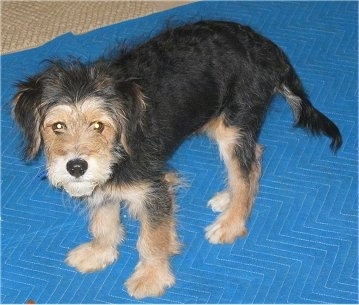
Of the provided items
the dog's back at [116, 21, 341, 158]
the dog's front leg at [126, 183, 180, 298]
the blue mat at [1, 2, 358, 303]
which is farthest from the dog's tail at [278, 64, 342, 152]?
the dog's front leg at [126, 183, 180, 298]

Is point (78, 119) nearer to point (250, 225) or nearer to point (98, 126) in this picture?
point (98, 126)

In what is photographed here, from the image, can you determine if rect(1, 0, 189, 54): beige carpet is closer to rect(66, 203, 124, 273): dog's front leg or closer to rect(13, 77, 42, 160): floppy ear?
rect(66, 203, 124, 273): dog's front leg

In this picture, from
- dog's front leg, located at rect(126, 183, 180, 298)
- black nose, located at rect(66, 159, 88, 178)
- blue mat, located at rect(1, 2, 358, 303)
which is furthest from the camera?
blue mat, located at rect(1, 2, 358, 303)

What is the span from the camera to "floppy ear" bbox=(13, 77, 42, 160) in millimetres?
3902

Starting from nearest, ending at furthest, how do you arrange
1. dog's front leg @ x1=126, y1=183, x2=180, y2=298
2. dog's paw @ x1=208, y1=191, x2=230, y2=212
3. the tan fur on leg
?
Result: dog's front leg @ x1=126, y1=183, x2=180, y2=298, the tan fur on leg, dog's paw @ x1=208, y1=191, x2=230, y2=212

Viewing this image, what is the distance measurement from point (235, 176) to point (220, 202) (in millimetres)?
332

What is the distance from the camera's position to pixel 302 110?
487cm

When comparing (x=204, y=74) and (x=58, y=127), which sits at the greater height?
(x=58, y=127)

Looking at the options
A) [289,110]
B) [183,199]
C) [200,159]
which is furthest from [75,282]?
[289,110]

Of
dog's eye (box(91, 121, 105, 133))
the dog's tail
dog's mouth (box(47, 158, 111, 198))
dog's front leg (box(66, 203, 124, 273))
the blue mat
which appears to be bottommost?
the blue mat

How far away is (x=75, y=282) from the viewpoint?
4.57 metres

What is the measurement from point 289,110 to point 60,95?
2.32 metres

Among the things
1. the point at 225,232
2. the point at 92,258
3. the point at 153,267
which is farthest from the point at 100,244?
the point at 225,232

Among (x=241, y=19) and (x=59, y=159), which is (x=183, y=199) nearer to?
(x=59, y=159)
